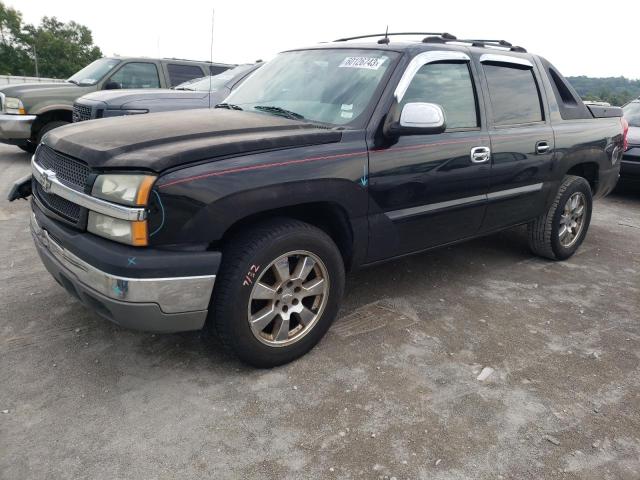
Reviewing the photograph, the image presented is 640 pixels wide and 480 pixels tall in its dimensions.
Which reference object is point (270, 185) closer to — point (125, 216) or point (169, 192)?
point (169, 192)

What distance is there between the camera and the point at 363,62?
3.44m

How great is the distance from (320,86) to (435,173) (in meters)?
0.95

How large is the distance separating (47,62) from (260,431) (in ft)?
268

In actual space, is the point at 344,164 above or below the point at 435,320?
above

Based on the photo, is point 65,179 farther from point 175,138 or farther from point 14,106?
point 14,106

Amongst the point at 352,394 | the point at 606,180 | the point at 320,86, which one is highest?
the point at 320,86

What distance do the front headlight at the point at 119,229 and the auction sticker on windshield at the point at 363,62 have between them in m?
1.81

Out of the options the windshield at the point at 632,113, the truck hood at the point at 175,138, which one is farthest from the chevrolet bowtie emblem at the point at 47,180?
the windshield at the point at 632,113

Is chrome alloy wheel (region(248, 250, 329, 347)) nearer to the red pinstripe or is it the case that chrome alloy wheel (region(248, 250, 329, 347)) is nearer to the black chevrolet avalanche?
the black chevrolet avalanche

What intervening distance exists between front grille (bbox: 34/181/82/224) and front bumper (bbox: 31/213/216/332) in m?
0.18

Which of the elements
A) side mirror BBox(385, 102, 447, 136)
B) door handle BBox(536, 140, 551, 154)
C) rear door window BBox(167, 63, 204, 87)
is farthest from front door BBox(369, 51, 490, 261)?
rear door window BBox(167, 63, 204, 87)

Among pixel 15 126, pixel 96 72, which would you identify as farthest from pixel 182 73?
pixel 15 126

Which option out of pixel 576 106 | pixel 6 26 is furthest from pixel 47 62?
pixel 576 106

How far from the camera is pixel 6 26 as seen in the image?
70062 millimetres
